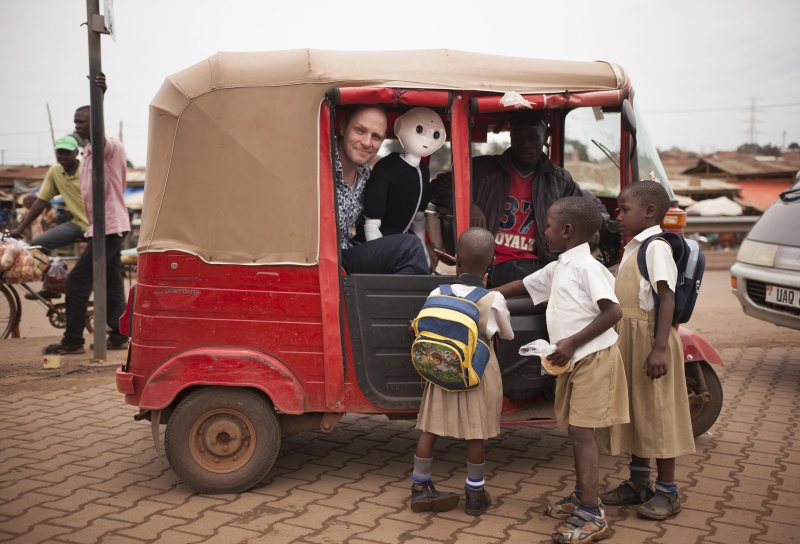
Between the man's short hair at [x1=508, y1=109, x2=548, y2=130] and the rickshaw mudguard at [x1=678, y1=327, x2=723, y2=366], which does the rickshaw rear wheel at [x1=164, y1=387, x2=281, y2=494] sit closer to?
the man's short hair at [x1=508, y1=109, x2=548, y2=130]

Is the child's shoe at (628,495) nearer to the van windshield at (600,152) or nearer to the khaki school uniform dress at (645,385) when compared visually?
the khaki school uniform dress at (645,385)

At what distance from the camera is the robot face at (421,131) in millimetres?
3557

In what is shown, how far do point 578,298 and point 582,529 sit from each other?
102 cm

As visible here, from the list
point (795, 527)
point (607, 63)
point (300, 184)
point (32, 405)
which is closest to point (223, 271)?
point (300, 184)

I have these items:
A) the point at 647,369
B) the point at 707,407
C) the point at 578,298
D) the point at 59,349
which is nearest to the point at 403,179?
the point at 578,298

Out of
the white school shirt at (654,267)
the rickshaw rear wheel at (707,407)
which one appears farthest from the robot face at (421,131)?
the rickshaw rear wheel at (707,407)

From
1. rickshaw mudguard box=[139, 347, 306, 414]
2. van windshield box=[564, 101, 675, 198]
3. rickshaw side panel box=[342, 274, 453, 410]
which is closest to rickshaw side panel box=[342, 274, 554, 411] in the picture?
rickshaw side panel box=[342, 274, 453, 410]

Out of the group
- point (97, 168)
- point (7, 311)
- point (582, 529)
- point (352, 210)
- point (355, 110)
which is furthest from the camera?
point (7, 311)

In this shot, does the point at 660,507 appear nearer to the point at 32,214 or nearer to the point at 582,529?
the point at 582,529

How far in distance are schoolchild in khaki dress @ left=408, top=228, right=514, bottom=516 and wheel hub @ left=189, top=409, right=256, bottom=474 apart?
92 cm

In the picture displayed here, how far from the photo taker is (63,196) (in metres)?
6.69

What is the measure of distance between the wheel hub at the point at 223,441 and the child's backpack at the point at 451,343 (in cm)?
105

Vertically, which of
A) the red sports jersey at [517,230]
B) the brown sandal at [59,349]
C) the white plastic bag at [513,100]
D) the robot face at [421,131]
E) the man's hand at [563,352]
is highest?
the white plastic bag at [513,100]

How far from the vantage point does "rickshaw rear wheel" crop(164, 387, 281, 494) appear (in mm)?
3311
